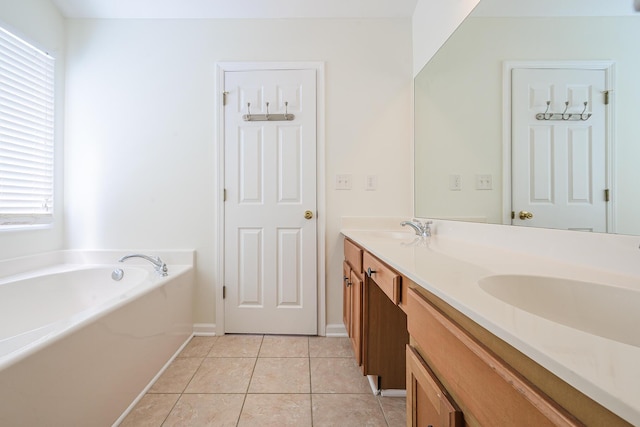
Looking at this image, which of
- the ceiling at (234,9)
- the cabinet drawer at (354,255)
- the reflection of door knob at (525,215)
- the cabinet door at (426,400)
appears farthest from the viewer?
the ceiling at (234,9)

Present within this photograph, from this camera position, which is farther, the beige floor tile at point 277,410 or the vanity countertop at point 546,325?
the beige floor tile at point 277,410

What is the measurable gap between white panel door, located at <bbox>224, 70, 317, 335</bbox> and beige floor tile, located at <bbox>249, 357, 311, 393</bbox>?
1.10 ft

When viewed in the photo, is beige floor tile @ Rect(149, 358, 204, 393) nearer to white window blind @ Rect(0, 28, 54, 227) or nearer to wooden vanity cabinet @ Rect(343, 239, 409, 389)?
wooden vanity cabinet @ Rect(343, 239, 409, 389)

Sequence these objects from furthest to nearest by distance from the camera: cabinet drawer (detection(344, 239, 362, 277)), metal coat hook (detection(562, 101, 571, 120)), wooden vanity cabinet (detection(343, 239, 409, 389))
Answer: cabinet drawer (detection(344, 239, 362, 277)) < wooden vanity cabinet (detection(343, 239, 409, 389)) < metal coat hook (detection(562, 101, 571, 120))

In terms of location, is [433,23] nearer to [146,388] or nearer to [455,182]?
[455,182]

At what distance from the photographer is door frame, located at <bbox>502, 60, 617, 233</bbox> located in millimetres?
694

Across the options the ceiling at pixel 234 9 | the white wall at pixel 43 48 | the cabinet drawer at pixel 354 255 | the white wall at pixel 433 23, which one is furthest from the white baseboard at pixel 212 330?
the ceiling at pixel 234 9

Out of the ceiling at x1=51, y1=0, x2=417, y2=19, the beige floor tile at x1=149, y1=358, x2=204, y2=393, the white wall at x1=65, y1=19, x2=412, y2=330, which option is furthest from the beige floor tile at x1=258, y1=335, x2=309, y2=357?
the ceiling at x1=51, y1=0, x2=417, y2=19

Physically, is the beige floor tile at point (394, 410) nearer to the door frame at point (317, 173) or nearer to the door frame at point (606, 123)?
the door frame at point (317, 173)

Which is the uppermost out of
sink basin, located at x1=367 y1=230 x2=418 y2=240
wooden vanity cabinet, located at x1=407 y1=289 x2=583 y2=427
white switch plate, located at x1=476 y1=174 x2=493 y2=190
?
white switch plate, located at x1=476 y1=174 x2=493 y2=190

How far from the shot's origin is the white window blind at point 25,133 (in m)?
1.61

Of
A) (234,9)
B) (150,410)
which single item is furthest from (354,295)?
(234,9)

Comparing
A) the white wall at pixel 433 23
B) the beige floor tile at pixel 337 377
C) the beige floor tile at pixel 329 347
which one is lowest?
the beige floor tile at pixel 337 377

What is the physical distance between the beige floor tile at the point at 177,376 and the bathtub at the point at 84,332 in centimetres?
5
